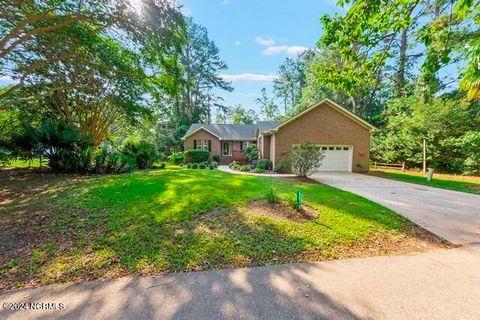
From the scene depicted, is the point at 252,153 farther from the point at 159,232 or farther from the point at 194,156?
the point at 159,232

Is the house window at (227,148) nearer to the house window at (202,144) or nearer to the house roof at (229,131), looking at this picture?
the house roof at (229,131)

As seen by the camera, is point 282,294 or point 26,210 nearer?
point 282,294

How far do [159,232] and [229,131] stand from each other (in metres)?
23.6

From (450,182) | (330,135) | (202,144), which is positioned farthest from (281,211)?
(202,144)

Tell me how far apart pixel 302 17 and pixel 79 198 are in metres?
9.72

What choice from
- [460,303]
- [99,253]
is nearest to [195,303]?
[99,253]

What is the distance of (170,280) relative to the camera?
10.2 ft

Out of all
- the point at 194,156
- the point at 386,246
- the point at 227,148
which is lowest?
the point at 386,246

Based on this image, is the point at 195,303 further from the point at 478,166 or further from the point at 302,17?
the point at 478,166

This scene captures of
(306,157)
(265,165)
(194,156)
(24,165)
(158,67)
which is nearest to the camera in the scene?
(158,67)

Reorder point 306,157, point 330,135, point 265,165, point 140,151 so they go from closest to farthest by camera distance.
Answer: point 306,157, point 140,151, point 330,135, point 265,165

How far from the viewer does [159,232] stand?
4445mm

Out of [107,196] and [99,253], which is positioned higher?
[107,196]

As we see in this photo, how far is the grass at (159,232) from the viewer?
353 cm
